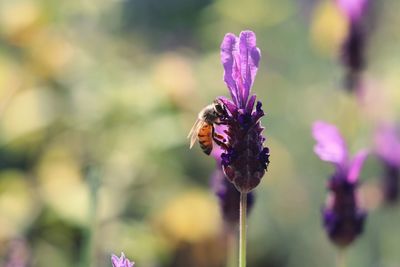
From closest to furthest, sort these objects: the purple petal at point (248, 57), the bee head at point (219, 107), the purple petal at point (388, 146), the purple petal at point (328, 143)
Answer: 1. the purple petal at point (248, 57)
2. the bee head at point (219, 107)
3. the purple petal at point (328, 143)
4. the purple petal at point (388, 146)

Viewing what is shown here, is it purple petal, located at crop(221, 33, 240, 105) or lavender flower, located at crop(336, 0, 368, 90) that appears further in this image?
lavender flower, located at crop(336, 0, 368, 90)

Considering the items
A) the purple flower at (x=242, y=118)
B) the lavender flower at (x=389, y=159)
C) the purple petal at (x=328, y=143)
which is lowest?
the purple flower at (x=242, y=118)

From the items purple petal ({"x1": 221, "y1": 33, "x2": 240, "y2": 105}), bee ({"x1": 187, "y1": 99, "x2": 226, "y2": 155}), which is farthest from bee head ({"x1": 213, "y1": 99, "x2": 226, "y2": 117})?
purple petal ({"x1": 221, "y1": 33, "x2": 240, "y2": 105})

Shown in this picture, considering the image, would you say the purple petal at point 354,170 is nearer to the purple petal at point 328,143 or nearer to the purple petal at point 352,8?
the purple petal at point 328,143

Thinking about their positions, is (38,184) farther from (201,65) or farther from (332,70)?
(332,70)

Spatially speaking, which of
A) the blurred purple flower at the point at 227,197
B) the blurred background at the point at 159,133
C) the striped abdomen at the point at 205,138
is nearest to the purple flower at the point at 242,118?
the striped abdomen at the point at 205,138

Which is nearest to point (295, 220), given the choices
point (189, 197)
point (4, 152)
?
point (189, 197)

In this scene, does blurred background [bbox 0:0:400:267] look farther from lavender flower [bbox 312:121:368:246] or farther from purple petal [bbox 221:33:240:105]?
purple petal [bbox 221:33:240:105]
